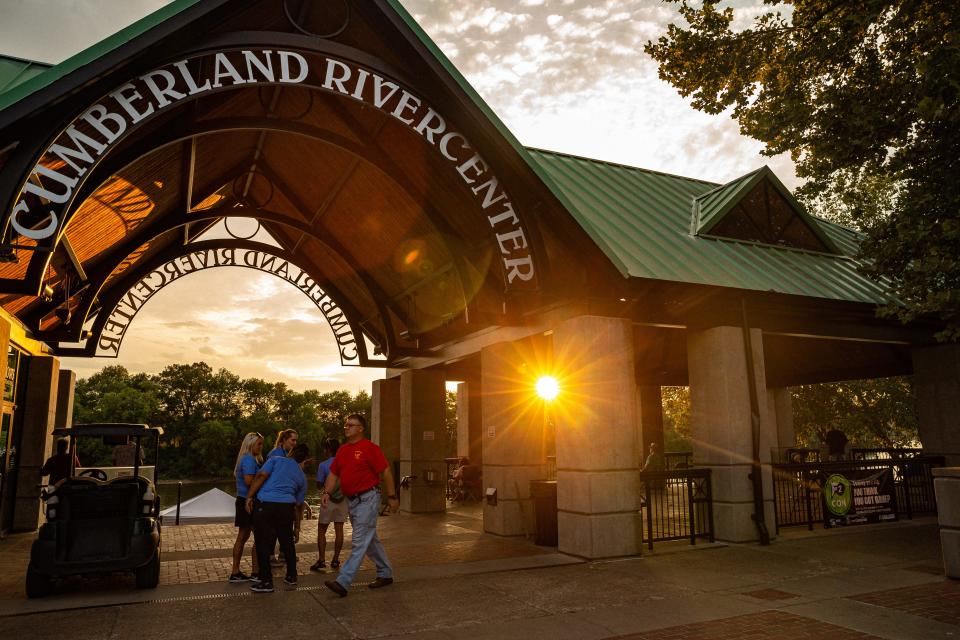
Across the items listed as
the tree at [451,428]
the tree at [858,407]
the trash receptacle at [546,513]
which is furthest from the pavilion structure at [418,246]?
the tree at [451,428]

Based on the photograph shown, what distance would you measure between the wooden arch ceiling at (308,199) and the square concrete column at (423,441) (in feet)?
4.34

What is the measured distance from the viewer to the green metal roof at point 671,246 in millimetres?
11750

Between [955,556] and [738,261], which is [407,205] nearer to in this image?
[738,261]

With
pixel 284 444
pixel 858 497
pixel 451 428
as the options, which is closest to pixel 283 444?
pixel 284 444

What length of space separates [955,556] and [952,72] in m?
6.45

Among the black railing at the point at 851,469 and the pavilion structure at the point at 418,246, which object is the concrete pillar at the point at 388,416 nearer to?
the pavilion structure at the point at 418,246

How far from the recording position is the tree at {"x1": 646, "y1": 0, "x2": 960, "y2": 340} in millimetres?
9352

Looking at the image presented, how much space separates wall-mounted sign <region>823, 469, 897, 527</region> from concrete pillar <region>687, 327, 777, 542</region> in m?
1.83

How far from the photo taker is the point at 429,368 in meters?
18.3

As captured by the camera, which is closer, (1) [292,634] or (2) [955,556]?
(1) [292,634]

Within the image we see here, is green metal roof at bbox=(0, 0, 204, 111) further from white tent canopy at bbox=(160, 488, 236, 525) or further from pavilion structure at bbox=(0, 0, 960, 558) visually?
white tent canopy at bbox=(160, 488, 236, 525)

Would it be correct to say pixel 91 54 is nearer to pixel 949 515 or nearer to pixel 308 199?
pixel 308 199

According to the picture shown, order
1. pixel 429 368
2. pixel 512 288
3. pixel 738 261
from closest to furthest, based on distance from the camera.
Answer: pixel 512 288 → pixel 738 261 → pixel 429 368

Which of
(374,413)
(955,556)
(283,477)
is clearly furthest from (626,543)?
(374,413)
